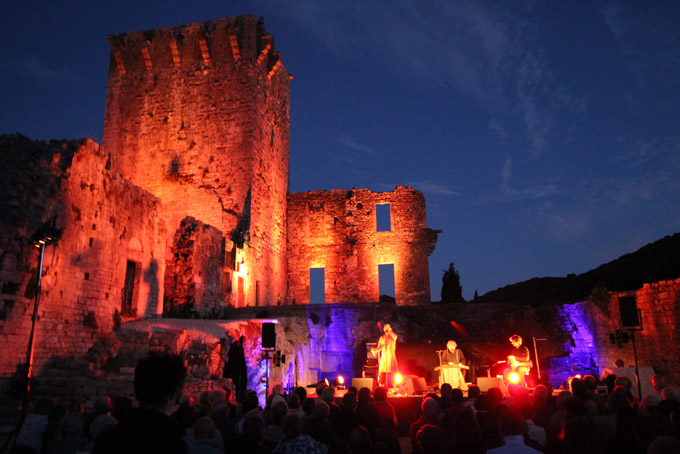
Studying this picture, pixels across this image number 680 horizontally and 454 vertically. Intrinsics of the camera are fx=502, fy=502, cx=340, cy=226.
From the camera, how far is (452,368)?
1092 cm

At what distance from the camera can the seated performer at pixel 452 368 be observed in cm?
1091

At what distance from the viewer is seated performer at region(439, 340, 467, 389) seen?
10.9m

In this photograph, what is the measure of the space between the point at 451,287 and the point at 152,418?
23426 millimetres

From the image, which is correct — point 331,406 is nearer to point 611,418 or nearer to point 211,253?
point 611,418

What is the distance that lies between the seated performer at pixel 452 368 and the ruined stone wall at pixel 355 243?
13.7 meters

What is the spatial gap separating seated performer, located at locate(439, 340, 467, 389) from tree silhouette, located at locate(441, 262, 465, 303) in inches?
528

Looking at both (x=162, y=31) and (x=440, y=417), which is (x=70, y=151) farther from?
(x=162, y=31)

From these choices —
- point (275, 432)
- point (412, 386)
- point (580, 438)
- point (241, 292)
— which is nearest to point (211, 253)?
point (241, 292)

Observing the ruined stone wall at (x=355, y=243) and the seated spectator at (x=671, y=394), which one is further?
the ruined stone wall at (x=355, y=243)

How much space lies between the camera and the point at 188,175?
21.4 m

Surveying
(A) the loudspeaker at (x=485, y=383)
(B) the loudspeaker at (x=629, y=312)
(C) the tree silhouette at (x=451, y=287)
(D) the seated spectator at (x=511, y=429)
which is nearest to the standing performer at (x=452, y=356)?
(A) the loudspeaker at (x=485, y=383)

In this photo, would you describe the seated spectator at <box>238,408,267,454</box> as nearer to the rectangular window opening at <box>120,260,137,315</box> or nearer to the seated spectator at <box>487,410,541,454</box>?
the seated spectator at <box>487,410,541,454</box>

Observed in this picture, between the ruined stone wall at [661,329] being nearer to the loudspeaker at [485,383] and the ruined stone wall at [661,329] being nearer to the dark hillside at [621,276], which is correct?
the loudspeaker at [485,383]

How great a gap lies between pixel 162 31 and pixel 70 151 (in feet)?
42.3
